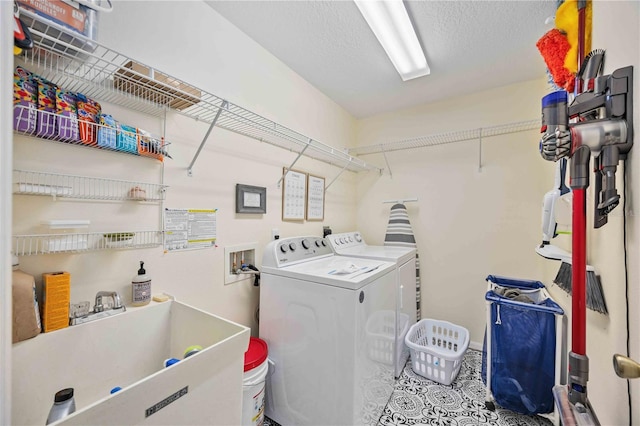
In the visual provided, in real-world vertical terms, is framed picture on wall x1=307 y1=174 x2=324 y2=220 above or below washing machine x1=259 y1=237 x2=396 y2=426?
above

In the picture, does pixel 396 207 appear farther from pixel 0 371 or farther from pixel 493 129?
pixel 0 371

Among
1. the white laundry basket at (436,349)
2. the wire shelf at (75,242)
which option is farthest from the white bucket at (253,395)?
the white laundry basket at (436,349)

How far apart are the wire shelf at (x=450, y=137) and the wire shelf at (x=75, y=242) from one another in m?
2.38

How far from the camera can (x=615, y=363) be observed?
579 millimetres

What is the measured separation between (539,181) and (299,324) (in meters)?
2.39

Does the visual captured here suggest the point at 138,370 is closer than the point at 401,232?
Yes

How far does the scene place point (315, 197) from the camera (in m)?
2.46

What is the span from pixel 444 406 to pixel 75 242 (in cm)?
228

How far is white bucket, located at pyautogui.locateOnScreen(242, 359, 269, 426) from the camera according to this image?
132cm

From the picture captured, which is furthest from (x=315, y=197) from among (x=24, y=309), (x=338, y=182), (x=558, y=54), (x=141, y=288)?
(x=24, y=309)

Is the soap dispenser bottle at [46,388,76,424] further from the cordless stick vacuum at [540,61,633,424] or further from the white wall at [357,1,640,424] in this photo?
the white wall at [357,1,640,424]

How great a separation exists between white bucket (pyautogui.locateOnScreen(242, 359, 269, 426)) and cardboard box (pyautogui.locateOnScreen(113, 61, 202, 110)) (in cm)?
143

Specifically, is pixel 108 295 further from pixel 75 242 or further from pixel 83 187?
pixel 83 187

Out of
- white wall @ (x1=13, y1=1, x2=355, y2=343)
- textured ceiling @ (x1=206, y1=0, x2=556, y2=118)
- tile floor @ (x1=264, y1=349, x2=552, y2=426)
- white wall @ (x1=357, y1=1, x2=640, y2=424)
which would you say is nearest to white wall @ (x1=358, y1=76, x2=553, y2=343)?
white wall @ (x1=357, y1=1, x2=640, y2=424)
